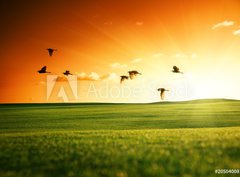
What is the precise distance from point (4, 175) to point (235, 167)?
563cm

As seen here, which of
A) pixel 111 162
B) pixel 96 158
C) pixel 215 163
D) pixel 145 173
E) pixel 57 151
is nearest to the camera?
pixel 145 173

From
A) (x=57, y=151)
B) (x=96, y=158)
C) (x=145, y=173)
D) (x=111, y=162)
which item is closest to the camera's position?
(x=145, y=173)

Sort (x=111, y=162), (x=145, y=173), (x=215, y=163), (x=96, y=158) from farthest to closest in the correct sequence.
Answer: (x=96, y=158), (x=111, y=162), (x=215, y=163), (x=145, y=173)

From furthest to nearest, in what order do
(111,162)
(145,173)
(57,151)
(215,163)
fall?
(57,151), (111,162), (215,163), (145,173)

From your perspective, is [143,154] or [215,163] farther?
[143,154]

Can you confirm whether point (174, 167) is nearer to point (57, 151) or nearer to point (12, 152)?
point (57, 151)

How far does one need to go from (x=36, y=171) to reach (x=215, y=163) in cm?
460

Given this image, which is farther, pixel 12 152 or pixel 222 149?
pixel 12 152

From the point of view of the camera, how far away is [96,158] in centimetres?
802

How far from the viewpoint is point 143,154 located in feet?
27.3

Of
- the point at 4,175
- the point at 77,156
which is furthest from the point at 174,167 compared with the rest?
the point at 4,175

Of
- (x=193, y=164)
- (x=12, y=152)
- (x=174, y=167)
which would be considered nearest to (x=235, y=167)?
(x=193, y=164)

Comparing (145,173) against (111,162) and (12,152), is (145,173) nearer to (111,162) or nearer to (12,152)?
(111,162)

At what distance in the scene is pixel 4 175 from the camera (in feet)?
21.9
